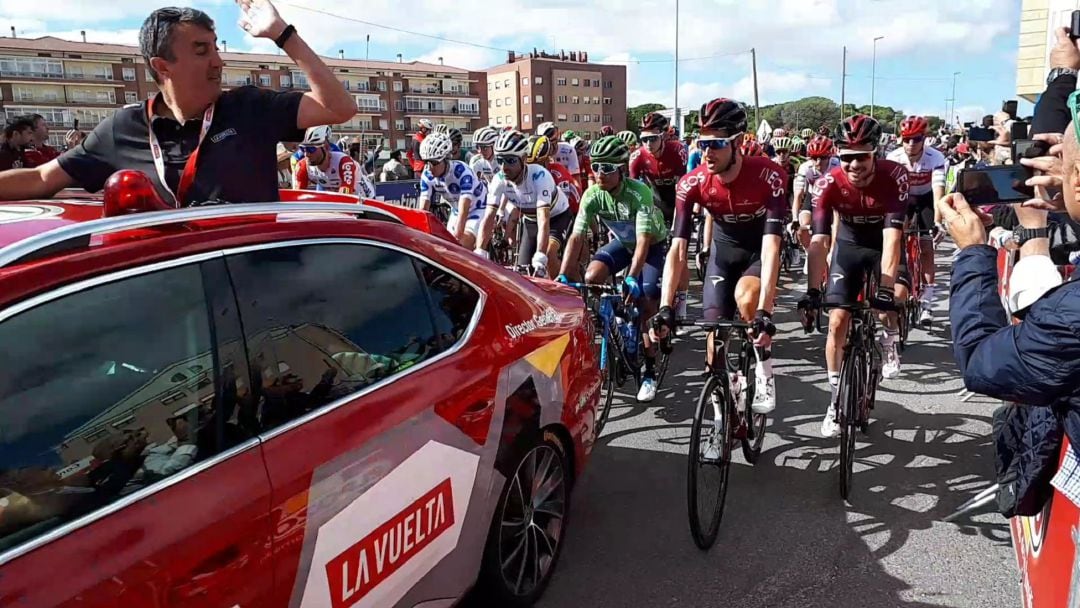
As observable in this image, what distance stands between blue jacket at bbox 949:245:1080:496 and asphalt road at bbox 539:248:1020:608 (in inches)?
60.7

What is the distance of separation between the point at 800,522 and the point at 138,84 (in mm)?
87808

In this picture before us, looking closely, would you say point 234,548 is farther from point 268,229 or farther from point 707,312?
point 707,312

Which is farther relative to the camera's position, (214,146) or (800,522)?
(800,522)

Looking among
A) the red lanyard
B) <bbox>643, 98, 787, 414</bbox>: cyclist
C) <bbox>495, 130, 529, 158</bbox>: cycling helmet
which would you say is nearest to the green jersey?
<bbox>643, 98, 787, 414</bbox>: cyclist

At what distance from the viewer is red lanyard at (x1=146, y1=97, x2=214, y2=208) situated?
2992mm

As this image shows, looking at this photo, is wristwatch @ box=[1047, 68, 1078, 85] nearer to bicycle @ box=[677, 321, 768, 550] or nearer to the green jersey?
bicycle @ box=[677, 321, 768, 550]

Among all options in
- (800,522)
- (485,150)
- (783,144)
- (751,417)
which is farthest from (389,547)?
(783,144)

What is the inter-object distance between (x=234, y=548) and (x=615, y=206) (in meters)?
5.08

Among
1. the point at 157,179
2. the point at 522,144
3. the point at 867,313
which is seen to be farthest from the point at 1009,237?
the point at 522,144

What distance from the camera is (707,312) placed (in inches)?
193

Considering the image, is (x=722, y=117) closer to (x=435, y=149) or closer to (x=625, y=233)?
(x=625, y=233)

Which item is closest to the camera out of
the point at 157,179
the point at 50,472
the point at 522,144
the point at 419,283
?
the point at 50,472

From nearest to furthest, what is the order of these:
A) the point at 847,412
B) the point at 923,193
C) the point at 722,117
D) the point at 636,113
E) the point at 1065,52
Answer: the point at 1065,52, the point at 847,412, the point at 722,117, the point at 923,193, the point at 636,113

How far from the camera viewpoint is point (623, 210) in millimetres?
6473
